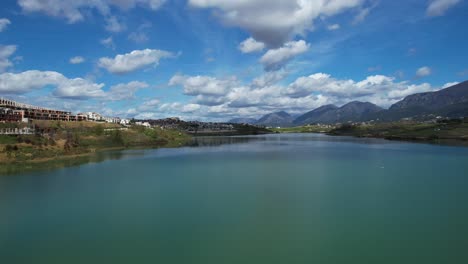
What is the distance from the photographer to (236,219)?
631 inches

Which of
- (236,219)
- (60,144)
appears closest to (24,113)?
(60,144)

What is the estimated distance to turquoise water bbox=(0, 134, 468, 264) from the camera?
38.9 feet

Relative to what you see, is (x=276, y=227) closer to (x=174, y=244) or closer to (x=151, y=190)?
(x=174, y=244)

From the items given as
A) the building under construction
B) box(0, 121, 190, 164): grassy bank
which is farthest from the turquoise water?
the building under construction

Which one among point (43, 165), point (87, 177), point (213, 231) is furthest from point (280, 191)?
point (43, 165)

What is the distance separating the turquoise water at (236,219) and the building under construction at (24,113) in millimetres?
49241

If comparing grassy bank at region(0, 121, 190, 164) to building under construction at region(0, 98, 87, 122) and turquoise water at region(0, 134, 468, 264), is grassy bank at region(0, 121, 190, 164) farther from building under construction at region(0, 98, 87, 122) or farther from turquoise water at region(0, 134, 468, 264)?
building under construction at region(0, 98, 87, 122)

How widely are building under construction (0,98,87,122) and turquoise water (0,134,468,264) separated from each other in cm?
4924

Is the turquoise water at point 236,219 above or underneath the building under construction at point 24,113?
underneath

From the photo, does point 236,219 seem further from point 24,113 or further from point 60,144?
point 24,113

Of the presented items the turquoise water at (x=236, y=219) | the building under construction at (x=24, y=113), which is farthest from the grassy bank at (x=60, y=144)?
the building under construction at (x=24, y=113)

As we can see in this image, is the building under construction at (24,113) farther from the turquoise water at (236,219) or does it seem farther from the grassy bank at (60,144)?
the turquoise water at (236,219)

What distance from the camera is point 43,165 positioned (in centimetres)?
3650

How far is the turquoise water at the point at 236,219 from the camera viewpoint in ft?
38.9
